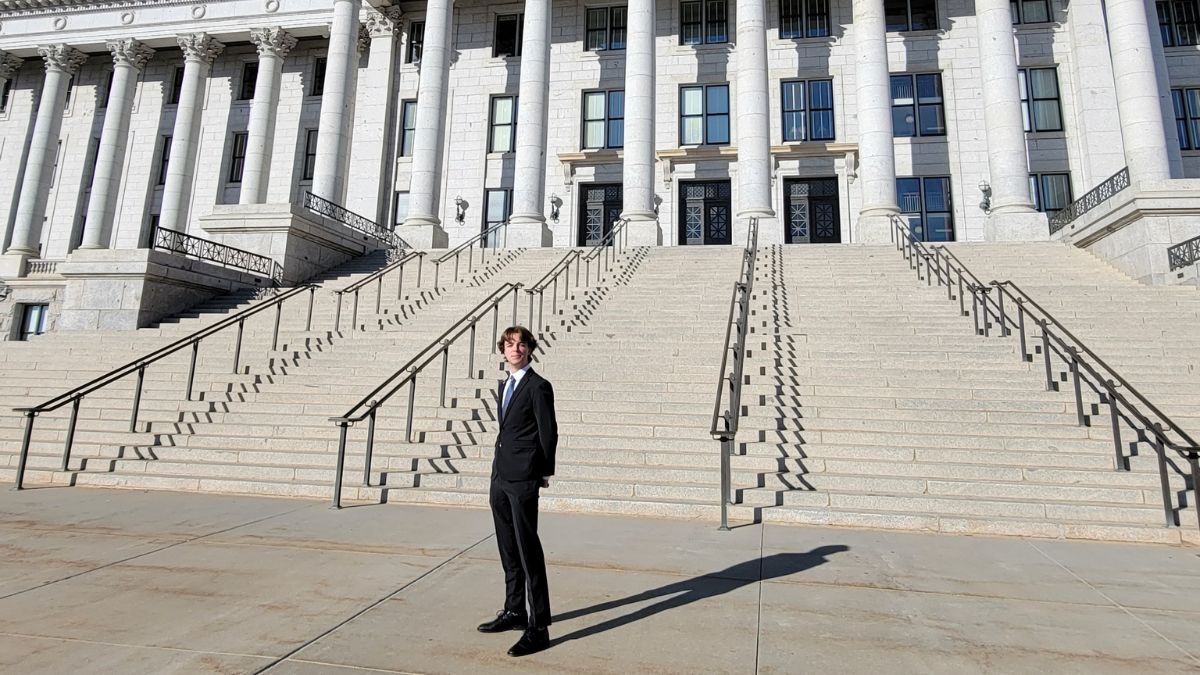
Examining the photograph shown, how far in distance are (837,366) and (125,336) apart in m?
15.2

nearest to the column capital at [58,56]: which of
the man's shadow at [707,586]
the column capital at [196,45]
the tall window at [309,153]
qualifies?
the column capital at [196,45]

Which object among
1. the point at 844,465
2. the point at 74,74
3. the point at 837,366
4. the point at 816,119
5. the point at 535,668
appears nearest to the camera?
the point at 535,668

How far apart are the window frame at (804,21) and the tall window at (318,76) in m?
22.4

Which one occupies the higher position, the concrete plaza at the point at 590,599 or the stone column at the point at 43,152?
the stone column at the point at 43,152

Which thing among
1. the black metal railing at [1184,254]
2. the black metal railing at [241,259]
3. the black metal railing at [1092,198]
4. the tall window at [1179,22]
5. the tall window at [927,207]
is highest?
the tall window at [1179,22]

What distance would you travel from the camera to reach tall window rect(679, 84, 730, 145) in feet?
92.4

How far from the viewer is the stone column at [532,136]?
24172mm

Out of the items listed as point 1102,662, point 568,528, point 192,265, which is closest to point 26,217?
point 192,265

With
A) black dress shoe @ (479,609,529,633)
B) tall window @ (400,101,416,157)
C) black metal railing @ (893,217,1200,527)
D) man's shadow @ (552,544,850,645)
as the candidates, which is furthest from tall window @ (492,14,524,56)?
black dress shoe @ (479,609,529,633)

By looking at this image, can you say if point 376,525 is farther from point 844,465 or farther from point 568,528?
point 844,465

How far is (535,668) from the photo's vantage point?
3.22 metres

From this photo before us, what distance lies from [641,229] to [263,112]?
1883cm

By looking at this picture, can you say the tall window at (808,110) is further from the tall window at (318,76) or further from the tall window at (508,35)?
the tall window at (318,76)

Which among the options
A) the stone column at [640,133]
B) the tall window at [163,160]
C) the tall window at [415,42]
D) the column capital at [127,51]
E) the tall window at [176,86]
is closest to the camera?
the stone column at [640,133]
